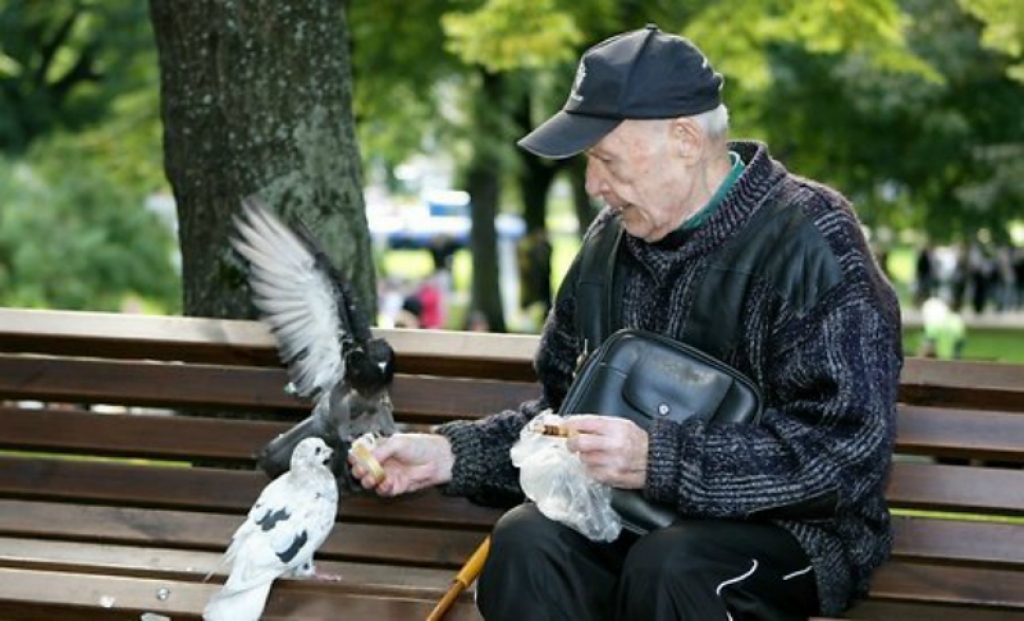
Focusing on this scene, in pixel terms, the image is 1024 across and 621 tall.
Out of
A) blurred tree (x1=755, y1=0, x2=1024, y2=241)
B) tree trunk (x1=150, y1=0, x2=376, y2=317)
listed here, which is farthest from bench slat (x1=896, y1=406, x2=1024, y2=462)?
blurred tree (x1=755, y1=0, x2=1024, y2=241)

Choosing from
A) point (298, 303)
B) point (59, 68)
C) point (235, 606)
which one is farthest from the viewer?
point (59, 68)

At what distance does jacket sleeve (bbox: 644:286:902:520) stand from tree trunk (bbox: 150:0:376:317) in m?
2.38

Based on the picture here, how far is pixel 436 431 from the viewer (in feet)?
13.9

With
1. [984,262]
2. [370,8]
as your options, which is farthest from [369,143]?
[984,262]

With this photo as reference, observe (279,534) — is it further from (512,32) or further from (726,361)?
(512,32)

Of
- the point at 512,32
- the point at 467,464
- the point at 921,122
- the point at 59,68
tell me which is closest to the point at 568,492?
the point at 467,464

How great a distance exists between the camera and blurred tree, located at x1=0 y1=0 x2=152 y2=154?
32.3 meters

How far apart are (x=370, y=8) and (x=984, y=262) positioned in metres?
28.7

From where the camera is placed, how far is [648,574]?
11.4 ft

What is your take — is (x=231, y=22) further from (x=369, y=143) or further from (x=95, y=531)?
(x=369, y=143)

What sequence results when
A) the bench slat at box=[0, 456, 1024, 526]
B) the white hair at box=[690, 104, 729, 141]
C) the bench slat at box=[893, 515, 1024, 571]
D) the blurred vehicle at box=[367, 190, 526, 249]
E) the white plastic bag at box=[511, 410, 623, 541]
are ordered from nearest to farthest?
the white plastic bag at box=[511, 410, 623, 541]
the white hair at box=[690, 104, 729, 141]
the bench slat at box=[893, 515, 1024, 571]
the bench slat at box=[0, 456, 1024, 526]
the blurred vehicle at box=[367, 190, 526, 249]

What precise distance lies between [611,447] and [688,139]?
686mm

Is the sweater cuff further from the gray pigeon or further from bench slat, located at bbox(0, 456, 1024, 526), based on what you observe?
bench slat, located at bbox(0, 456, 1024, 526)

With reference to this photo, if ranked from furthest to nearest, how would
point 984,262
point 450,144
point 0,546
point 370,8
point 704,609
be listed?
point 984,262
point 450,144
point 370,8
point 0,546
point 704,609
